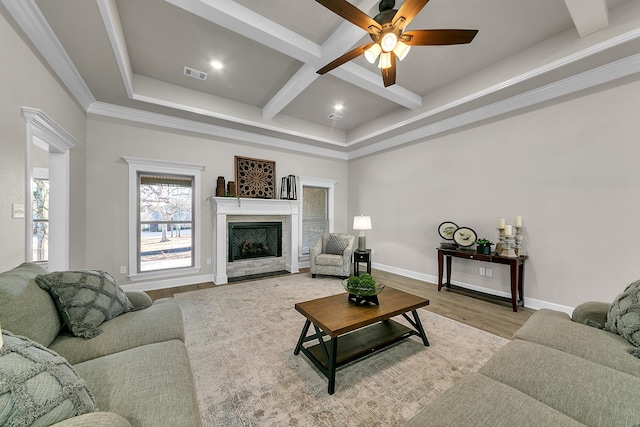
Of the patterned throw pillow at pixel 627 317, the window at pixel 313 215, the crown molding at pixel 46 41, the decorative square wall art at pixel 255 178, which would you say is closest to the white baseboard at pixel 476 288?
the window at pixel 313 215

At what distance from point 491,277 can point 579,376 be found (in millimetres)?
2891

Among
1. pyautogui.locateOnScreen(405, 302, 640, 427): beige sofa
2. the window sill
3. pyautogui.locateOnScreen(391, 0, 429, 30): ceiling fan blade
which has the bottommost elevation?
the window sill

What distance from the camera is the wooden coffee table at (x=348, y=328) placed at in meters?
1.82

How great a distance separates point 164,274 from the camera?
163 inches

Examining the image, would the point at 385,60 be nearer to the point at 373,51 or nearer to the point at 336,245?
the point at 373,51

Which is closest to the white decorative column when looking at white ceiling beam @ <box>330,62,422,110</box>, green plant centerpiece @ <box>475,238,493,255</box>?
white ceiling beam @ <box>330,62,422,110</box>

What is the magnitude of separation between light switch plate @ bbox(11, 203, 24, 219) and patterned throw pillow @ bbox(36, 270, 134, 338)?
2.81 ft

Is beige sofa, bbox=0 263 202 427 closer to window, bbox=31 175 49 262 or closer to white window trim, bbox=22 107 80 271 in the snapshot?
white window trim, bbox=22 107 80 271

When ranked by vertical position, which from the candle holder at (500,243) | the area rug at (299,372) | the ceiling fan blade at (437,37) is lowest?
the area rug at (299,372)

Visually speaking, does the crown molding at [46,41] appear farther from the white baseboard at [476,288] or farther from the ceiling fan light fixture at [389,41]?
the white baseboard at [476,288]

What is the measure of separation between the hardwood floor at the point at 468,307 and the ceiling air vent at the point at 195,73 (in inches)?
128

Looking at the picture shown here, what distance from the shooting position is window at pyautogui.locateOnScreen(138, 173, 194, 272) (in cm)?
413

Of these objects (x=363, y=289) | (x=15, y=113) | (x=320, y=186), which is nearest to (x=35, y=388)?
(x=363, y=289)

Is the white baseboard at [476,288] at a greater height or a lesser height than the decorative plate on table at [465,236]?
lesser
